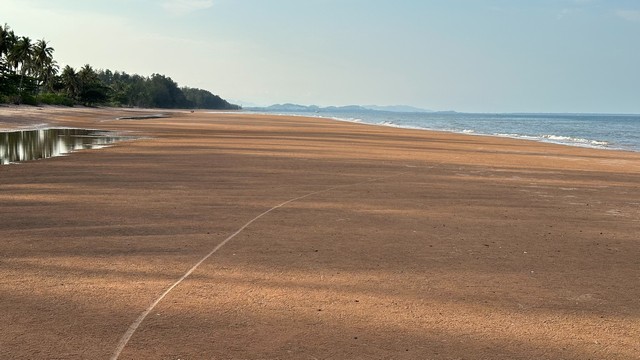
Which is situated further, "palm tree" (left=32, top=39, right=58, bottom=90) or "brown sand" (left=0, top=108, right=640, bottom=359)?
"palm tree" (left=32, top=39, right=58, bottom=90)

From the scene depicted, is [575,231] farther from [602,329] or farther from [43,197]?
[43,197]

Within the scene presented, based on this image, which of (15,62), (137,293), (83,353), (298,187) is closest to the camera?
(83,353)

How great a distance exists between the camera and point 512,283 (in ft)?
22.5

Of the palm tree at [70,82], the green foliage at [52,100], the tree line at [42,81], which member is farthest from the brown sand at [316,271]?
the palm tree at [70,82]

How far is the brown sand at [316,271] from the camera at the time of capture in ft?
16.4

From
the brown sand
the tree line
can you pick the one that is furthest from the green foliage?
the brown sand

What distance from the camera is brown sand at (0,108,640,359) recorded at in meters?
5.00

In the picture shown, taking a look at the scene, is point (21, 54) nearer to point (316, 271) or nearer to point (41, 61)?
point (41, 61)

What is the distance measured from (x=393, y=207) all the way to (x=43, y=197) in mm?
7561

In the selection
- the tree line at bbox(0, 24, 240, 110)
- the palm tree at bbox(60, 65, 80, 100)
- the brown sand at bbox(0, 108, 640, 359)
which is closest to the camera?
the brown sand at bbox(0, 108, 640, 359)

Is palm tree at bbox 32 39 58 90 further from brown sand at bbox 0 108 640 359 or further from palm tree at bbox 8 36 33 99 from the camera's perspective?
brown sand at bbox 0 108 640 359

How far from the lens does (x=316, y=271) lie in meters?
7.15

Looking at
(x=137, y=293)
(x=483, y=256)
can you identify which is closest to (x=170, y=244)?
(x=137, y=293)

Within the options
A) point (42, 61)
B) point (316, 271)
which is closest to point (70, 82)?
point (42, 61)
